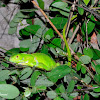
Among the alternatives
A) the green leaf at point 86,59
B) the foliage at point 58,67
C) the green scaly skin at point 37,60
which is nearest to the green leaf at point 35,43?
the foliage at point 58,67

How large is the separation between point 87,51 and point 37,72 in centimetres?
49

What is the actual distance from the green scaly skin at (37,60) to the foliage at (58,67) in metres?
0.11

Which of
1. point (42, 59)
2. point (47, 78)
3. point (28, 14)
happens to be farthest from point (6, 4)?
point (47, 78)

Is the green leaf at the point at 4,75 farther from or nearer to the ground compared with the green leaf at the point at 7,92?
nearer to the ground

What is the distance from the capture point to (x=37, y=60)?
5.74 ft

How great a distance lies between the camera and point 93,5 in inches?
51.9

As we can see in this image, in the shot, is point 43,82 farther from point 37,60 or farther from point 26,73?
point 37,60

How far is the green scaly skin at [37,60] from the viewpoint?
5.43 ft

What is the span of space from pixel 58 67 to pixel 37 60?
70cm

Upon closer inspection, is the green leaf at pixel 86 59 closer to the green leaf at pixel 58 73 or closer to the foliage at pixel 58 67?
the foliage at pixel 58 67

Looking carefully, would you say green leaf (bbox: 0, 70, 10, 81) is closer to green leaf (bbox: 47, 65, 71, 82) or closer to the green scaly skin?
green leaf (bbox: 47, 65, 71, 82)

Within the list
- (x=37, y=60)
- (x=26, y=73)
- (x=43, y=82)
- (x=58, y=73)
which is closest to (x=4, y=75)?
(x=26, y=73)

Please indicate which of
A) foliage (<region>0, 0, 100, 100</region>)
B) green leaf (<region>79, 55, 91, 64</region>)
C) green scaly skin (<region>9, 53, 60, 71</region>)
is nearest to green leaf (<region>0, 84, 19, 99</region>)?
foliage (<region>0, 0, 100, 100</region>)

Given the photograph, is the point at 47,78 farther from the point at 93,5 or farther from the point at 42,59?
the point at 93,5
